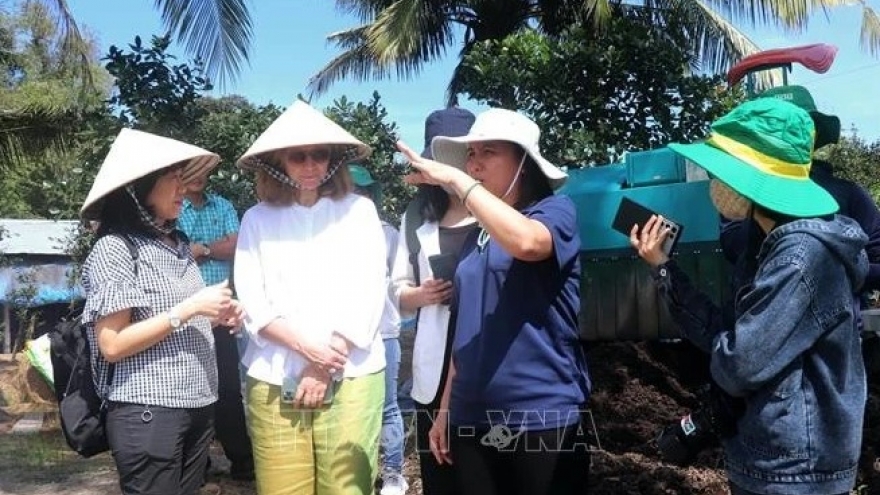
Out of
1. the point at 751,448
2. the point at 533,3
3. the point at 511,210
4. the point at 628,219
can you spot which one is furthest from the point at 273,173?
the point at 533,3

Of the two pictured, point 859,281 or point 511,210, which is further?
point 511,210

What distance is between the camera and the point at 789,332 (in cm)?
171

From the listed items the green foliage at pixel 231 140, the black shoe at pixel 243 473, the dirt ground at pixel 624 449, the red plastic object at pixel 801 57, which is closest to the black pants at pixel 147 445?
the dirt ground at pixel 624 449

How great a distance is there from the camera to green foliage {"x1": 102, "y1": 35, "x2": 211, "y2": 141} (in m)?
5.69

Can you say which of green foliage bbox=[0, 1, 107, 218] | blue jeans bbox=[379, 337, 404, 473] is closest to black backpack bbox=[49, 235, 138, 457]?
blue jeans bbox=[379, 337, 404, 473]

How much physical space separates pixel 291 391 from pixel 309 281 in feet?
1.12

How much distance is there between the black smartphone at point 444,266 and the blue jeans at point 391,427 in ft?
4.15

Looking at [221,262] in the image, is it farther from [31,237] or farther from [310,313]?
[31,237]

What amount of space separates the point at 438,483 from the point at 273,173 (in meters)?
1.17

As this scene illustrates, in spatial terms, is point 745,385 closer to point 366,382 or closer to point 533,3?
point 366,382

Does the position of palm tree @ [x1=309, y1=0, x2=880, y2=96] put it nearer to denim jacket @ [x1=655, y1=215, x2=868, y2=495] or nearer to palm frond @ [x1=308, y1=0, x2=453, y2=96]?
palm frond @ [x1=308, y1=0, x2=453, y2=96]

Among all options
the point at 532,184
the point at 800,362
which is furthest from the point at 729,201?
the point at 532,184

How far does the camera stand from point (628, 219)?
2.24 meters

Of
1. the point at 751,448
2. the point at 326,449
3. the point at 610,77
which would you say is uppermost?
the point at 610,77
